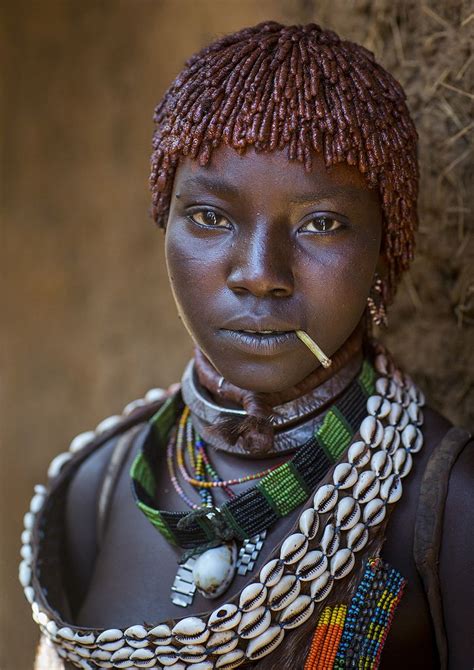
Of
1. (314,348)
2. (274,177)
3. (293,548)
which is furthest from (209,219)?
(293,548)

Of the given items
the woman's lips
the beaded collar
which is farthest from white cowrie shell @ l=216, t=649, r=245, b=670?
the woman's lips

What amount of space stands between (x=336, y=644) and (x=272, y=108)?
0.78 metres

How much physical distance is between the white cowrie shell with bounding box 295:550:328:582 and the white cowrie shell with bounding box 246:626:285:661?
0.08 m

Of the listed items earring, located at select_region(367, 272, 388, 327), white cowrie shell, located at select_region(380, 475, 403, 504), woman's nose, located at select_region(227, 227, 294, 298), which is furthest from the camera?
earring, located at select_region(367, 272, 388, 327)

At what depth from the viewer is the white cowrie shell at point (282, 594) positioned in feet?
4.44

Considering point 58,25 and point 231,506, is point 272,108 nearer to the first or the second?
point 231,506

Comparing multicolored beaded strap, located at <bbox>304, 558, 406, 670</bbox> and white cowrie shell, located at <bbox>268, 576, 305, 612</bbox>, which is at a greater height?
→ white cowrie shell, located at <bbox>268, 576, 305, 612</bbox>

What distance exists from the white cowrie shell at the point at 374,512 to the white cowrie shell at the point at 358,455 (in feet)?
0.19

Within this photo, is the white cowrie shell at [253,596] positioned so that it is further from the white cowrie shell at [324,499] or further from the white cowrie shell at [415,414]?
the white cowrie shell at [415,414]

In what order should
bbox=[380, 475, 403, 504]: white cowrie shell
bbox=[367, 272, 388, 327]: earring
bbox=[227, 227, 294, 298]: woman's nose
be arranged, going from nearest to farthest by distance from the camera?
bbox=[227, 227, 294, 298]: woman's nose
bbox=[380, 475, 403, 504]: white cowrie shell
bbox=[367, 272, 388, 327]: earring

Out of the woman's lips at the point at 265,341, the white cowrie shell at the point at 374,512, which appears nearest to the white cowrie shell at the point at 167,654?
the white cowrie shell at the point at 374,512

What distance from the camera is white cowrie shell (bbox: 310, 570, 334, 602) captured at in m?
1.36

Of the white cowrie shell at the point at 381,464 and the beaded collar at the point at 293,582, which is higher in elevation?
the white cowrie shell at the point at 381,464

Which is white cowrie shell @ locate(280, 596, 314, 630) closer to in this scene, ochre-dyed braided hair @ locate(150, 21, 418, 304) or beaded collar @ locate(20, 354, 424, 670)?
beaded collar @ locate(20, 354, 424, 670)
